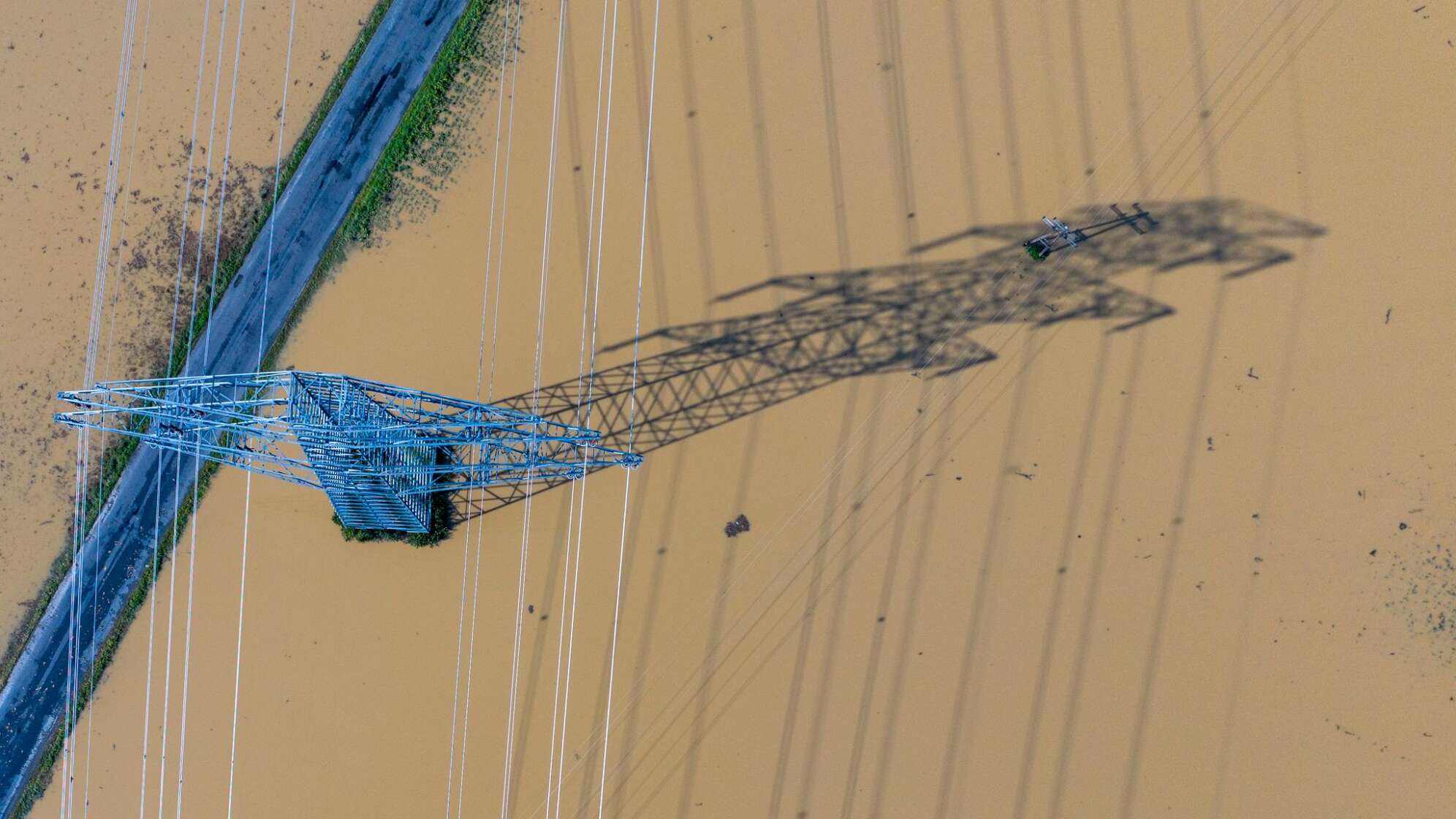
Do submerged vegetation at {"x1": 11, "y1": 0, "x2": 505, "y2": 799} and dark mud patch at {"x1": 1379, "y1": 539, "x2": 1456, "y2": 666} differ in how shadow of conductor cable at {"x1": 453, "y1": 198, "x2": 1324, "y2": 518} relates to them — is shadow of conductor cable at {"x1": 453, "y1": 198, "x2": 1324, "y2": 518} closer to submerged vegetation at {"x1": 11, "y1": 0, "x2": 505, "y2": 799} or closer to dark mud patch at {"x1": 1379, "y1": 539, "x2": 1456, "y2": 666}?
submerged vegetation at {"x1": 11, "y1": 0, "x2": 505, "y2": 799}

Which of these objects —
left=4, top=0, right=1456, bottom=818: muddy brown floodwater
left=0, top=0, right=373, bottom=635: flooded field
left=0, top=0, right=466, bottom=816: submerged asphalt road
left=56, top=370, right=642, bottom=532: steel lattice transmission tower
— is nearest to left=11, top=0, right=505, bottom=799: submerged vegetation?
left=0, top=0, right=466, bottom=816: submerged asphalt road

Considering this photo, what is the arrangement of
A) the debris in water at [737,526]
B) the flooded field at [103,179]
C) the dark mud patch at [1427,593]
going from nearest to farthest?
1. the dark mud patch at [1427,593]
2. the debris in water at [737,526]
3. the flooded field at [103,179]

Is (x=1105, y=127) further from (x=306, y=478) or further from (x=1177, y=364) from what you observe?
(x=306, y=478)

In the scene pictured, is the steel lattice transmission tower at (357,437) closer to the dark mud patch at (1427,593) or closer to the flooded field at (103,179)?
the flooded field at (103,179)

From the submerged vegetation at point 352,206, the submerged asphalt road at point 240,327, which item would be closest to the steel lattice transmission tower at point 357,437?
the submerged asphalt road at point 240,327

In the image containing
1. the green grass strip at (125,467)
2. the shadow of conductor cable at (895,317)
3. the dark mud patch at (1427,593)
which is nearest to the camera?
the dark mud patch at (1427,593)

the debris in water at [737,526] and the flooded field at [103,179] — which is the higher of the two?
the flooded field at [103,179]
